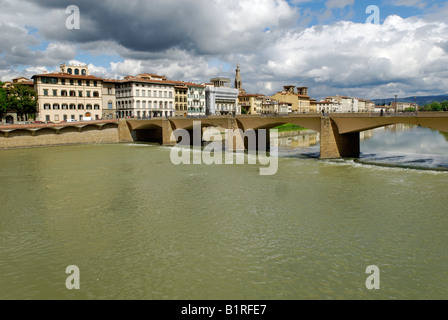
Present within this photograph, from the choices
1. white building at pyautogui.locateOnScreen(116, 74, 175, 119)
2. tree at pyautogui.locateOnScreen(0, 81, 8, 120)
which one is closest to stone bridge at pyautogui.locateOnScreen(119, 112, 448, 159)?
white building at pyautogui.locateOnScreen(116, 74, 175, 119)

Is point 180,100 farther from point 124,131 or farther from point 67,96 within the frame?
point 124,131

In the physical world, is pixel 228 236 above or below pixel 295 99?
below

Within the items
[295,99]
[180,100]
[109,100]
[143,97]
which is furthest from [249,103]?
[109,100]

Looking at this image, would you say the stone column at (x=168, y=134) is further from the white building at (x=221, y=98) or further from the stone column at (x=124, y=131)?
the white building at (x=221, y=98)

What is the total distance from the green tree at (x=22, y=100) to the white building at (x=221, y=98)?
47831 millimetres

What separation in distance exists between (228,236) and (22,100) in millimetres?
64167

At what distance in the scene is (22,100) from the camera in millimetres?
64312

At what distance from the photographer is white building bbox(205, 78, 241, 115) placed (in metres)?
107

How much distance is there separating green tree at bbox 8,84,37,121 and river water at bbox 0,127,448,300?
44355 mm

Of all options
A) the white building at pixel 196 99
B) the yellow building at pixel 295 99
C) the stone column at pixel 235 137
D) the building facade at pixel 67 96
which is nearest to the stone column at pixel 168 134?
the stone column at pixel 235 137

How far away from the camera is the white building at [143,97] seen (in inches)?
3194

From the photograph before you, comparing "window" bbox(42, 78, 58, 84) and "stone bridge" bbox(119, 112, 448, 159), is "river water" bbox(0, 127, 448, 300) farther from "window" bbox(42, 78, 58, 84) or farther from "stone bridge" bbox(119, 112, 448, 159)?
"window" bbox(42, 78, 58, 84)
